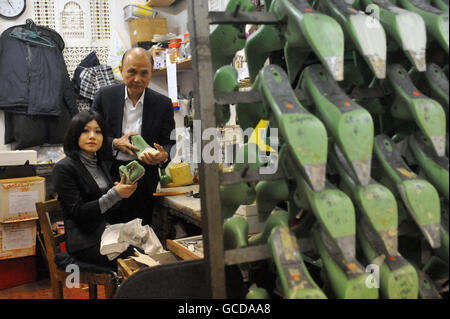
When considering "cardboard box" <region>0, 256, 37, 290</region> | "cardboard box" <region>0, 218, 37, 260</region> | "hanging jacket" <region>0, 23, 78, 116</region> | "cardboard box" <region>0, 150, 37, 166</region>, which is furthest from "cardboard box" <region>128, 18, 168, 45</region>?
"cardboard box" <region>0, 256, 37, 290</region>

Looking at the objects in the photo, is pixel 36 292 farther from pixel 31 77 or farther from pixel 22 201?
pixel 31 77

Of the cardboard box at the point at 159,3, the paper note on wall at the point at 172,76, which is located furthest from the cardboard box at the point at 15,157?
the cardboard box at the point at 159,3

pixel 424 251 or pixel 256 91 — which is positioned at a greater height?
pixel 256 91

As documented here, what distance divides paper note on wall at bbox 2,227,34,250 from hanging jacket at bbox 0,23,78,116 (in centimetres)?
119

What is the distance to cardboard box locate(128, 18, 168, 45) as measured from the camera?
183 inches

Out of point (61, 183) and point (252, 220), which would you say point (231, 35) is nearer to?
point (252, 220)

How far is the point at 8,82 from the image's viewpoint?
418cm

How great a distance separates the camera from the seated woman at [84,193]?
243 cm

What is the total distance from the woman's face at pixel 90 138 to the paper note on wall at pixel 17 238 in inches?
60.0

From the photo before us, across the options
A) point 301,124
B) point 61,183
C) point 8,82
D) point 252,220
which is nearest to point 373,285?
point 301,124

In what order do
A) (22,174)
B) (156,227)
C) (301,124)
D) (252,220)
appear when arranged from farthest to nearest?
(22,174), (156,227), (252,220), (301,124)

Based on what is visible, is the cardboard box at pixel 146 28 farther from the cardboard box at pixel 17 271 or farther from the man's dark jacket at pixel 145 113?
the cardboard box at pixel 17 271

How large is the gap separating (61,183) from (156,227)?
47.1 inches

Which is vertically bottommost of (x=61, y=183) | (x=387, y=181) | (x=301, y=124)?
(x=61, y=183)
